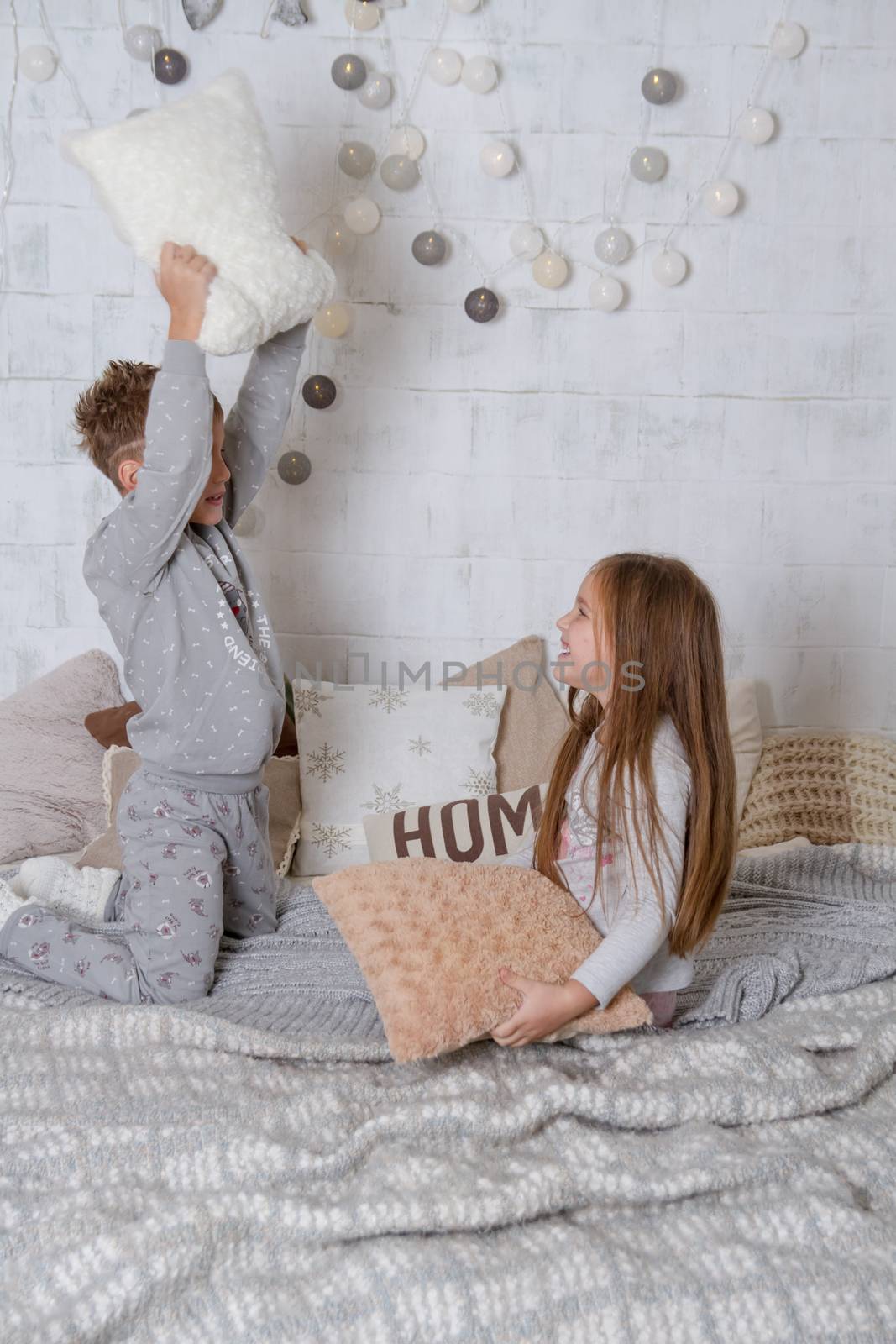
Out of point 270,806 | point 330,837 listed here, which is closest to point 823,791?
point 330,837

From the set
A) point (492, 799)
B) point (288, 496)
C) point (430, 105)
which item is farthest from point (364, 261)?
point (492, 799)

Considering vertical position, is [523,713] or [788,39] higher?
[788,39]

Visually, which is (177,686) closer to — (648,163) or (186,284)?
(186,284)

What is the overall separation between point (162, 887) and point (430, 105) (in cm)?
157

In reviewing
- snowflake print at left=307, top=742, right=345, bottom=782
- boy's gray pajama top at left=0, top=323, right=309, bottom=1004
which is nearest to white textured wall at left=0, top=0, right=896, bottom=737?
snowflake print at left=307, top=742, right=345, bottom=782

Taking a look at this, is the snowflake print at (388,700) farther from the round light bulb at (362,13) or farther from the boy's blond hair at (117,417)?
the round light bulb at (362,13)

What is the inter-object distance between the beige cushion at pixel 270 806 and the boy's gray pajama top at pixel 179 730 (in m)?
0.19

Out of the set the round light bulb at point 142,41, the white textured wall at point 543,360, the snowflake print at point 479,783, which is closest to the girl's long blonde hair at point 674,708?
the snowflake print at point 479,783

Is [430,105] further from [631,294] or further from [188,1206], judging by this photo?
[188,1206]

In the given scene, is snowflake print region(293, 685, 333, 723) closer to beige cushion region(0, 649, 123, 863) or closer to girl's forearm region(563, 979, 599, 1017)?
beige cushion region(0, 649, 123, 863)

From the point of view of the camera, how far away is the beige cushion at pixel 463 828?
1.93m

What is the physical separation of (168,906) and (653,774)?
71cm

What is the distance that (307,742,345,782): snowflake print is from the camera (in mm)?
2127

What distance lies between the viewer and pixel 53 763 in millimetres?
A: 2154
